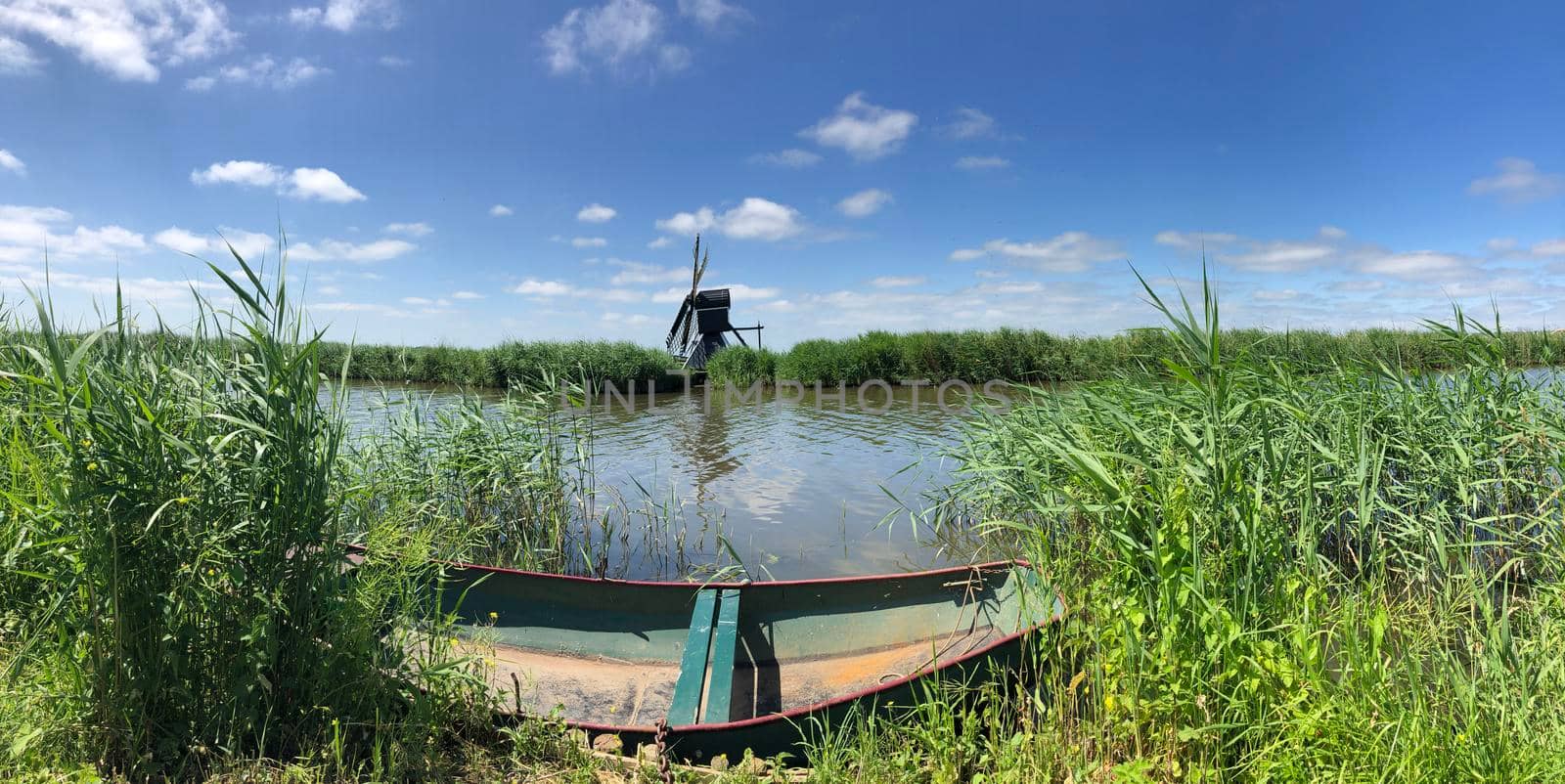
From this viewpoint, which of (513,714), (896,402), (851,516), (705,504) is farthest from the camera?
(896,402)

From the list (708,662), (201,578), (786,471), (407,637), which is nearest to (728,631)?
(708,662)

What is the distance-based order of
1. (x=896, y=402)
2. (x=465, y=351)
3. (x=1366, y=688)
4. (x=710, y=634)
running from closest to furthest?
(x=1366, y=688) → (x=710, y=634) → (x=896, y=402) → (x=465, y=351)

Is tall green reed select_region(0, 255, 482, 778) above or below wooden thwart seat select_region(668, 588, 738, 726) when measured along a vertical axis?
Result: above

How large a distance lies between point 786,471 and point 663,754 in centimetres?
877

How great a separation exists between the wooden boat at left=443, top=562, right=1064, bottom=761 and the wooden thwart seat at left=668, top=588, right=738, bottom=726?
0.5 inches

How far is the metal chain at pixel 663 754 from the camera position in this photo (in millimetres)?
3074

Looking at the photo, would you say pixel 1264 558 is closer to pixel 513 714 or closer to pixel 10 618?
pixel 513 714

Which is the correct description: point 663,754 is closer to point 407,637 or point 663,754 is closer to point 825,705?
point 825,705

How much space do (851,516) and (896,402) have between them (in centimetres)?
1293

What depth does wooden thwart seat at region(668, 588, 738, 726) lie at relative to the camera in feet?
11.9

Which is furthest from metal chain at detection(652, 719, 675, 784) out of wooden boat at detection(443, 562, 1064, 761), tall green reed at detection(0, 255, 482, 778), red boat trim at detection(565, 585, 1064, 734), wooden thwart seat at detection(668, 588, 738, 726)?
tall green reed at detection(0, 255, 482, 778)

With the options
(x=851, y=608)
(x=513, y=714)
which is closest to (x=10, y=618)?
(x=513, y=714)

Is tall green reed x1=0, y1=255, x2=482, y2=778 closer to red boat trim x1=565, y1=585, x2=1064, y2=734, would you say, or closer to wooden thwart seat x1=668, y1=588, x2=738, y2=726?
red boat trim x1=565, y1=585, x2=1064, y2=734

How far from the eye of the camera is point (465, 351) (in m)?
30.2
